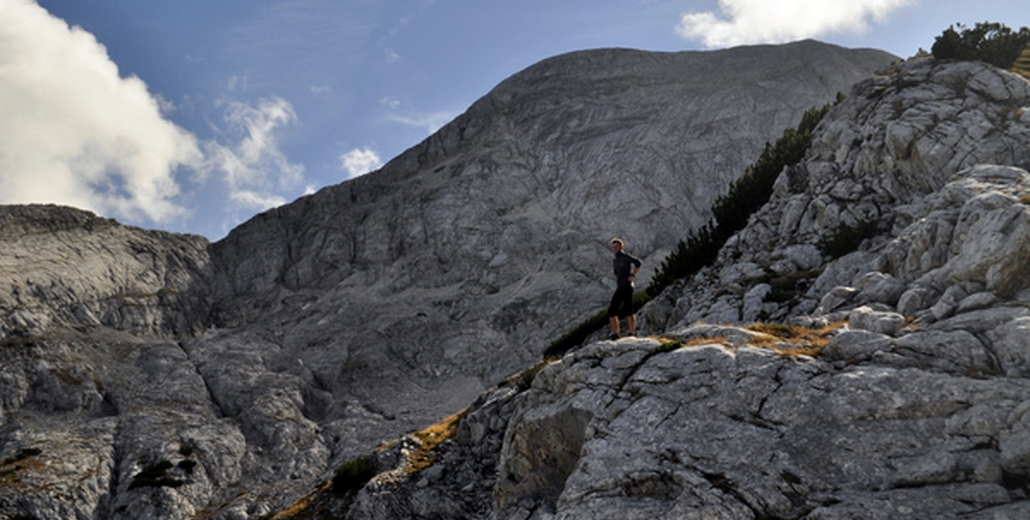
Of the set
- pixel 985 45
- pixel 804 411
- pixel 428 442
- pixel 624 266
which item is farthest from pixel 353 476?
pixel 985 45

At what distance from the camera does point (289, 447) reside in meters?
58.2

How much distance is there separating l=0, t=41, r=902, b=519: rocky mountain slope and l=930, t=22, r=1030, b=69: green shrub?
23.7 meters

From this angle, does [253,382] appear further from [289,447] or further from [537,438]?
[537,438]

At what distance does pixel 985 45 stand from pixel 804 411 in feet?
120

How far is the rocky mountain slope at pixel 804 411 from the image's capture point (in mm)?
10836

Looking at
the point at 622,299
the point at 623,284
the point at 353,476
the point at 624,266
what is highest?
the point at 624,266

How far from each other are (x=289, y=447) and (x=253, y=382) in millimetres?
14068

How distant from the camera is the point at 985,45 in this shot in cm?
3662

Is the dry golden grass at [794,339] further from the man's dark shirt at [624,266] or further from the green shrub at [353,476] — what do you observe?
the green shrub at [353,476]

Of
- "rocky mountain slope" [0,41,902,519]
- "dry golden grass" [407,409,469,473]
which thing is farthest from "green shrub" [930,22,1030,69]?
"dry golden grass" [407,409,469,473]

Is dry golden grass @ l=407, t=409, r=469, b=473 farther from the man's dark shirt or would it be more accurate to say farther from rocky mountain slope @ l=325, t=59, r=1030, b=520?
the man's dark shirt

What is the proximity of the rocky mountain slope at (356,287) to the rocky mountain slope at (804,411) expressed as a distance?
635 inches

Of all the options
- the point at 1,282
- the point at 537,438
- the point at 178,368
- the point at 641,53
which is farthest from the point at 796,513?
the point at 641,53

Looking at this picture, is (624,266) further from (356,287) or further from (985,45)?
(356,287)
